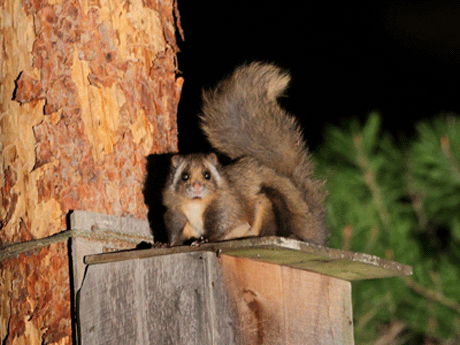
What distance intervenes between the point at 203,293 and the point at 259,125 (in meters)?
1.11

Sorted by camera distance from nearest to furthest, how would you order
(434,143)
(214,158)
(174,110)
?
(174,110) → (214,158) → (434,143)

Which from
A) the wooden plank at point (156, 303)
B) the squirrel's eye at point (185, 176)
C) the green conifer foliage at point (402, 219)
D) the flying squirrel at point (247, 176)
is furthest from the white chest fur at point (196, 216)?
the green conifer foliage at point (402, 219)

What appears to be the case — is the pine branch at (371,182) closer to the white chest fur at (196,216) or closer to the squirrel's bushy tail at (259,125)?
the squirrel's bushy tail at (259,125)

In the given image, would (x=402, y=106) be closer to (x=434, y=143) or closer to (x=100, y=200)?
(x=434, y=143)

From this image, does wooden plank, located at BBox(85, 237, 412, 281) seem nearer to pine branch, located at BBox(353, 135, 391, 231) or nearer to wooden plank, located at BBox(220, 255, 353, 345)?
wooden plank, located at BBox(220, 255, 353, 345)

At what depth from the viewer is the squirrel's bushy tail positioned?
8.45 ft

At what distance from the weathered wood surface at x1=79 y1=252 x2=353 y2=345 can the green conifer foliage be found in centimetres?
157

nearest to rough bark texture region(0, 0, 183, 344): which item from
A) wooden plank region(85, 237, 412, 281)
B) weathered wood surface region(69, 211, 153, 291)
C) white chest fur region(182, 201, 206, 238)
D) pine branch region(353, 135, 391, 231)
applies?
weathered wood surface region(69, 211, 153, 291)

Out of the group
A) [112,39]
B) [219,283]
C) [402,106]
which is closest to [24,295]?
[219,283]

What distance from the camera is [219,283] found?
1707mm

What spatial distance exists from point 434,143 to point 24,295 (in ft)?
8.28

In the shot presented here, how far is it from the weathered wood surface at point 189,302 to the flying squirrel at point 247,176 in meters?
0.54

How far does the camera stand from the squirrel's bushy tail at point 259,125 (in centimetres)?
258

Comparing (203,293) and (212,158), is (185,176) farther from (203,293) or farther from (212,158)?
(203,293)
